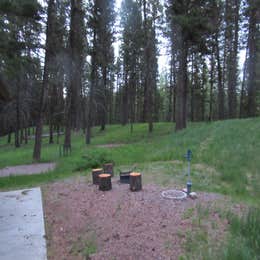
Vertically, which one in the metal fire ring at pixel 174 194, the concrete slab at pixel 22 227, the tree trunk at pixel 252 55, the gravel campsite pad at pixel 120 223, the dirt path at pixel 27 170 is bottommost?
the dirt path at pixel 27 170

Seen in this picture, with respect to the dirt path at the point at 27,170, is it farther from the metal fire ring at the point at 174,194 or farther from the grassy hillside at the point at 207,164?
the metal fire ring at the point at 174,194

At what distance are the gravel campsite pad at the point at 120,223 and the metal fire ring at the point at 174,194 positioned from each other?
0.36 ft

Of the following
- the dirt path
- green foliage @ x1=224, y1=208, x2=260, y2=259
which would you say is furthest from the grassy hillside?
green foliage @ x1=224, y1=208, x2=260, y2=259

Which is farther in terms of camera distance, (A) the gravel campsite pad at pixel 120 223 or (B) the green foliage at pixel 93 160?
(B) the green foliage at pixel 93 160

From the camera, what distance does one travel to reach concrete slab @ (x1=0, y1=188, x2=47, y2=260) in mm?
2669

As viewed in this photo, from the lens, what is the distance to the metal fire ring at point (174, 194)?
12.8 ft

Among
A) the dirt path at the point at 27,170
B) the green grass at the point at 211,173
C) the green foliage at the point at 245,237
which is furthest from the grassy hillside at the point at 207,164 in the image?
the green foliage at the point at 245,237

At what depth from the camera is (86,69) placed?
771 inches

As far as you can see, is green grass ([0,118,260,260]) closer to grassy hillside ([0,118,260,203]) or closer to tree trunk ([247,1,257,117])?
grassy hillside ([0,118,260,203])

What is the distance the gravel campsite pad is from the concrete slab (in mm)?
131

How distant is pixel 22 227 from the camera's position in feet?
10.9

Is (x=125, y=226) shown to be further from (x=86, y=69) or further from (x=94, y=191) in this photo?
(x=86, y=69)

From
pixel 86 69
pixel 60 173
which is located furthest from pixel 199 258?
pixel 86 69

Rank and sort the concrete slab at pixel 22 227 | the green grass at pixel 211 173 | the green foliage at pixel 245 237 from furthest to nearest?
the concrete slab at pixel 22 227 < the green grass at pixel 211 173 < the green foliage at pixel 245 237
